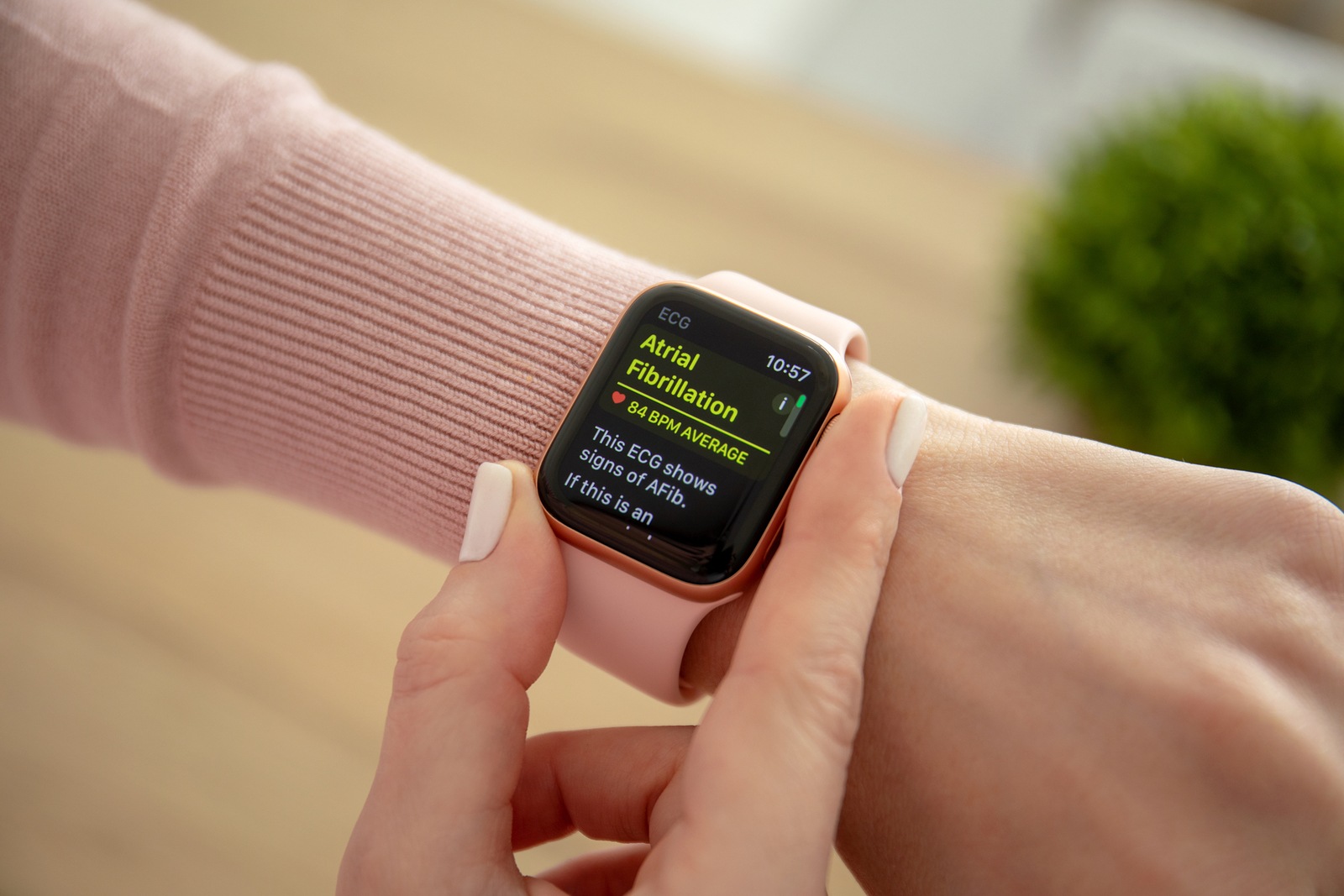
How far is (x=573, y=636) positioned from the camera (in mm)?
636

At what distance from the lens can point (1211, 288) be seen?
92 cm

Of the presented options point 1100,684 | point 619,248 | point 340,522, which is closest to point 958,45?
Answer: point 619,248

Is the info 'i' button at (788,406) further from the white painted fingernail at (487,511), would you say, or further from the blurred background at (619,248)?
the blurred background at (619,248)

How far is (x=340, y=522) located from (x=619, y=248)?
1.62ft

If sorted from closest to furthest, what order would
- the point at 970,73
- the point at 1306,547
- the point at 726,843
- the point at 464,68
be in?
1. the point at 726,843
2. the point at 1306,547
3. the point at 464,68
4. the point at 970,73

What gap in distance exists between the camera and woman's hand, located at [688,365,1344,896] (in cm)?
52

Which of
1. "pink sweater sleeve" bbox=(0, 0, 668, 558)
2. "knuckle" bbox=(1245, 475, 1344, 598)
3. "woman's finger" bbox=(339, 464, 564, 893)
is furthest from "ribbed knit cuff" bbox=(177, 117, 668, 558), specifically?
"knuckle" bbox=(1245, 475, 1344, 598)

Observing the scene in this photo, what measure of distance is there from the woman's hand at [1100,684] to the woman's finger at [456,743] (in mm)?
227

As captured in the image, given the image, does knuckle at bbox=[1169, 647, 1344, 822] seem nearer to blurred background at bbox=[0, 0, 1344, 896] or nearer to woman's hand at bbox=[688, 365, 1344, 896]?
woman's hand at bbox=[688, 365, 1344, 896]

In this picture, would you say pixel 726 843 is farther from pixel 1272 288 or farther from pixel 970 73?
pixel 970 73

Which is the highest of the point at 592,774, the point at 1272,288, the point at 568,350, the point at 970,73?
the point at 970,73

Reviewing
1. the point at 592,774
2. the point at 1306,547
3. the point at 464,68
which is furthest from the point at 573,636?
the point at 464,68

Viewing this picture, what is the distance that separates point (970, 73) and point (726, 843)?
6.25 feet

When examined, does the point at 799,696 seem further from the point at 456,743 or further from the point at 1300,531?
the point at 1300,531
